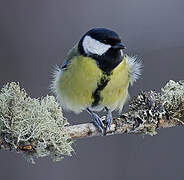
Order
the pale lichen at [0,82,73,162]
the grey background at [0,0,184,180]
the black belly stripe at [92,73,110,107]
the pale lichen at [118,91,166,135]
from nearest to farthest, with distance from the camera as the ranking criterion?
the pale lichen at [0,82,73,162] → the pale lichen at [118,91,166,135] → the black belly stripe at [92,73,110,107] → the grey background at [0,0,184,180]

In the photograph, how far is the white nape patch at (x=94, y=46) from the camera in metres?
1.40

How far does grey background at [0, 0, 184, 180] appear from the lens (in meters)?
2.11

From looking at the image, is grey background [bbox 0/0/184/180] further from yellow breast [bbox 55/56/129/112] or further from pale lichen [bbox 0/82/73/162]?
pale lichen [bbox 0/82/73/162]

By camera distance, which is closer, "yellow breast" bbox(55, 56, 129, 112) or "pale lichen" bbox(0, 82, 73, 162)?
"pale lichen" bbox(0, 82, 73, 162)

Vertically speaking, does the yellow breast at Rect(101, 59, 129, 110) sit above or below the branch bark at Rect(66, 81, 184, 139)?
above

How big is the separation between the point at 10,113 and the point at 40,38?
126cm

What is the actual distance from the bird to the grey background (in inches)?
22.8

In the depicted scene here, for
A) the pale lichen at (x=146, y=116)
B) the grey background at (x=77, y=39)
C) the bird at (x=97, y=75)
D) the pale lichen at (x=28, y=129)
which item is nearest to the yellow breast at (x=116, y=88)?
the bird at (x=97, y=75)

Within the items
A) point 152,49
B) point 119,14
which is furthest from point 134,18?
point 152,49

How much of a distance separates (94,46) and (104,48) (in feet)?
0.11

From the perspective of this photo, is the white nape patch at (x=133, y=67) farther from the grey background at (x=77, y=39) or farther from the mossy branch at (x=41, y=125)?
the grey background at (x=77, y=39)

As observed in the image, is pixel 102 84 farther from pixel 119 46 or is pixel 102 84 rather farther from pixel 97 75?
pixel 119 46

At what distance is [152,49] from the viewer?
90.5 inches

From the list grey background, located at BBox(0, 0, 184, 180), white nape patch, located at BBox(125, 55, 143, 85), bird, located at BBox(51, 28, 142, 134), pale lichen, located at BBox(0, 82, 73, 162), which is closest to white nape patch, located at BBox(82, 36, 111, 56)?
bird, located at BBox(51, 28, 142, 134)
